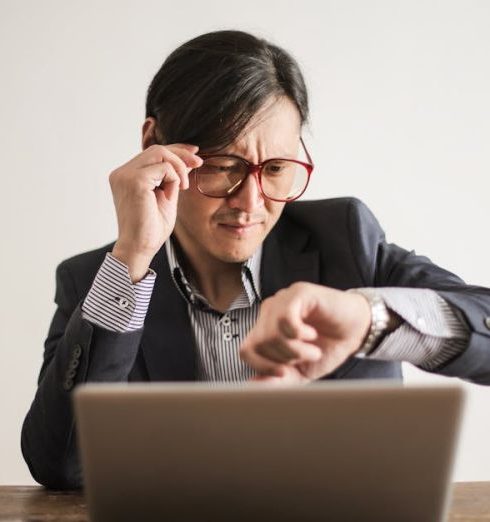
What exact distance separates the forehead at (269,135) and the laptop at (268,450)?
0.96 meters

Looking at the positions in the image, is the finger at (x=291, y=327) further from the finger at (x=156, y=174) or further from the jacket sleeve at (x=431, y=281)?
the finger at (x=156, y=174)

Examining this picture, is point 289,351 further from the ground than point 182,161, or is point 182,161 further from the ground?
point 182,161

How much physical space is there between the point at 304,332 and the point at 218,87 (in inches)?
29.0

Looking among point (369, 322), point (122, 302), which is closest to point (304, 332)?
point (369, 322)

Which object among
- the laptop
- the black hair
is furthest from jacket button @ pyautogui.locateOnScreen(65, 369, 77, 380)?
the laptop

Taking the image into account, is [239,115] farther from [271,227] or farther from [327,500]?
[327,500]

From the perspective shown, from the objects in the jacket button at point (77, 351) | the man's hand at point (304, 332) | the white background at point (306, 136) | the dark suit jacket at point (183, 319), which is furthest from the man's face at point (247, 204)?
the white background at point (306, 136)

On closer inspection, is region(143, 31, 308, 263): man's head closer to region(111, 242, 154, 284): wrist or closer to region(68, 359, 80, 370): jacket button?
region(111, 242, 154, 284): wrist

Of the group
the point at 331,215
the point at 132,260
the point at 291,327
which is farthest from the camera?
the point at 331,215

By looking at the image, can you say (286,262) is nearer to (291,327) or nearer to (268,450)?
(291,327)

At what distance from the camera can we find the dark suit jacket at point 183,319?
1.47 m

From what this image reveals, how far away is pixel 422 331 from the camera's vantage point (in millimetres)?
1292

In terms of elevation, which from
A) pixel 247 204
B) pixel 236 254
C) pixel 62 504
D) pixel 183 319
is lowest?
pixel 62 504

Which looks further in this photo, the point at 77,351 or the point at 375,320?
the point at 77,351
